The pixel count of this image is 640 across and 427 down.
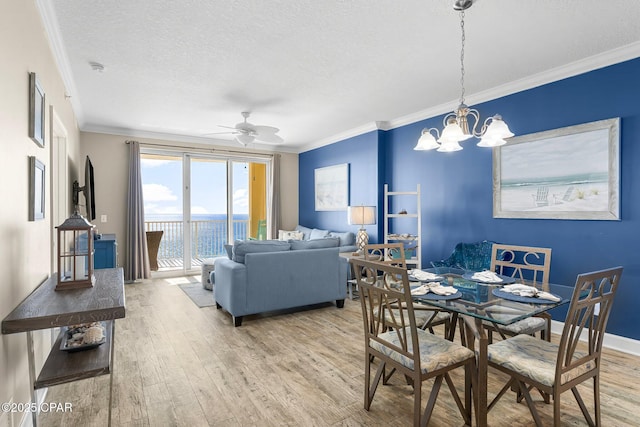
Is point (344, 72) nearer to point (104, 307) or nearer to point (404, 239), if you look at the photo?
point (404, 239)

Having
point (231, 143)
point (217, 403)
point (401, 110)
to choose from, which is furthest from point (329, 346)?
point (231, 143)

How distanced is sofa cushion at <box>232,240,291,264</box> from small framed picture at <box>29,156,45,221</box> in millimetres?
1809

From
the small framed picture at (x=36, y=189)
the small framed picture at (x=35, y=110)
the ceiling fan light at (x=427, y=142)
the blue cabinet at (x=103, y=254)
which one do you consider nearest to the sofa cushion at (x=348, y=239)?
→ the ceiling fan light at (x=427, y=142)

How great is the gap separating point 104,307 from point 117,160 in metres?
5.27

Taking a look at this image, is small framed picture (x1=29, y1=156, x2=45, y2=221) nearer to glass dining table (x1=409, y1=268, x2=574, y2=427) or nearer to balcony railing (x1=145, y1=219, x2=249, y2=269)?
glass dining table (x1=409, y1=268, x2=574, y2=427)

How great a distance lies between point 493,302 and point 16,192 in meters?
2.67

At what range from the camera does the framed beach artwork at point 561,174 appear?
3.09m

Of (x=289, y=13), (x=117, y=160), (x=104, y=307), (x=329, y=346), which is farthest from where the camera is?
(x=117, y=160)

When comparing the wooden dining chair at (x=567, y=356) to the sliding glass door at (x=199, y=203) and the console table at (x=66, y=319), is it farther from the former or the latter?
→ the sliding glass door at (x=199, y=203)

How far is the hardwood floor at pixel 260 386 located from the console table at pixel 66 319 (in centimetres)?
49

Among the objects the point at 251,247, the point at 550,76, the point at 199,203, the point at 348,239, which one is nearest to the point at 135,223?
the point at 199,203

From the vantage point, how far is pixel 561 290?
7.57 ft

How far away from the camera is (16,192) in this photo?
1696 millimetres

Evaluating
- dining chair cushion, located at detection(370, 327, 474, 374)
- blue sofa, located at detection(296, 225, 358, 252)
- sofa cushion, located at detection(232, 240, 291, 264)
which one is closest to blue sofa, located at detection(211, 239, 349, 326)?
sofa cushion, located at detection(232, 240, 291, 264)
